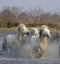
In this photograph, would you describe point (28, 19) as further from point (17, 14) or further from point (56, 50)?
point (56, 50)

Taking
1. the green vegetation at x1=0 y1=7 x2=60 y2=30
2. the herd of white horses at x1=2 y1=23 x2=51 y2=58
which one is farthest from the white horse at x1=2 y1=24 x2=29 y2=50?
the green vegetation at x1=0 y1=7 x2=60 y2=30

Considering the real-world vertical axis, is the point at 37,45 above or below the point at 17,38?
below

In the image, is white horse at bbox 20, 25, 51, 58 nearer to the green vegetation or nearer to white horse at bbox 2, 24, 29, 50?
white horse at bbox 2, 24, 29, 50

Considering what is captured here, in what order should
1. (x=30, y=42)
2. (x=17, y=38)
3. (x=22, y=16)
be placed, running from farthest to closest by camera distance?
(x=22, y=16)
(x=17, y=38)
(x=30, y=42)

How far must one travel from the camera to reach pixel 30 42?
16203mm

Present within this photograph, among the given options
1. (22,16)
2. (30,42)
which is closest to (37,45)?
(30,42)

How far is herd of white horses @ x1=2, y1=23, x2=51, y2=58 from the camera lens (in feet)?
50.6

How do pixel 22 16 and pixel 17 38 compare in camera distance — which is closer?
pixel 17 38

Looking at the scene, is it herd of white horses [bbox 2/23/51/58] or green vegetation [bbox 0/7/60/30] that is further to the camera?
green vegetation [bbox 0/7/60/30]

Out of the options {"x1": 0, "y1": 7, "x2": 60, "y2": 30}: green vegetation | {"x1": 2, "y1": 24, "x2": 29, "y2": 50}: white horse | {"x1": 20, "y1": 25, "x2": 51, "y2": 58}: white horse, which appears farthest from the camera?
{"x1": 0, "y1": 7, "x2": 60, "y2": 30}: green vegetation

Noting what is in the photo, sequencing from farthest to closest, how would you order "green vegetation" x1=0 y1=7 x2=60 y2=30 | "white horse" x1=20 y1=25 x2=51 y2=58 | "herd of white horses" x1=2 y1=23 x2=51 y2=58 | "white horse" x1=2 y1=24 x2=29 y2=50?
1. "green vegetation" x1=0 y1=7 x2=60 y2=30
2. "white horse" x1=2 y1=24 x2=29 y2=50
3. "herd of white horses" x1=2 y1=23 x2=51 y2=58
4. "white horse" x1=20 y1=25 x2=51 y2=58

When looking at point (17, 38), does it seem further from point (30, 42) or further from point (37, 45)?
point (37, 45)

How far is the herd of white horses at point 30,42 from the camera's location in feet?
50.6

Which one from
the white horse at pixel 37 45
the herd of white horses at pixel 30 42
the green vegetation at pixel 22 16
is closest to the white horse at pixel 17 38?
the herd of white horses at pixel 30 42
